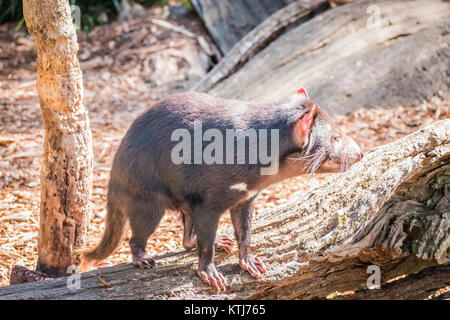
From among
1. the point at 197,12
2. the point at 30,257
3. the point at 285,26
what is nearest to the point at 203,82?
the point at 285,26

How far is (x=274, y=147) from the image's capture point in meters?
3.09

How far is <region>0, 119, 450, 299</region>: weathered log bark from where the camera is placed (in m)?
2.91

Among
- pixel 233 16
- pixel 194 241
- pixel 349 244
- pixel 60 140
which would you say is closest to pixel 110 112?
pixel 233 16

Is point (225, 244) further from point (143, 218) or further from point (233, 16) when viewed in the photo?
point (233, 16)

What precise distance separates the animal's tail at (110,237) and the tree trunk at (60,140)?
0.16 m

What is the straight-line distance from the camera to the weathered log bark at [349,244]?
291 cm

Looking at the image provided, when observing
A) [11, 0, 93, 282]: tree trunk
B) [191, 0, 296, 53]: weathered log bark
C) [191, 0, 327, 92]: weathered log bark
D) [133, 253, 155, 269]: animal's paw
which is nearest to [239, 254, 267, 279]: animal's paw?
[133, 253, 155, 269]: animal's paw

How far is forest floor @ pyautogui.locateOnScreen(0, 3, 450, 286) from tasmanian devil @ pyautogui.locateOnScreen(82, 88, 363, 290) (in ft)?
3.50

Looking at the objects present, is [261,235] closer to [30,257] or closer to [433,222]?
[433,222]

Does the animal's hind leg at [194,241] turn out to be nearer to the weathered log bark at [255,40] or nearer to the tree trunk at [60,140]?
the tree trunk at [60,140]

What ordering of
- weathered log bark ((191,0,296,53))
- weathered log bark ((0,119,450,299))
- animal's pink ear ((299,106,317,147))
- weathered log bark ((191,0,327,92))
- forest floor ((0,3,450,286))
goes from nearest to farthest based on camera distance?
weathered log bark ((0,119,450,299))
animal's pink ear ((299,106,317,147))
forest floor ((0,3,450,286))
weathered log bark ((191,0,327,92))
weathered log bark ((191,0,296,53))

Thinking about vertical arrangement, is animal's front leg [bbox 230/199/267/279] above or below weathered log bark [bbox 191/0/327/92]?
below

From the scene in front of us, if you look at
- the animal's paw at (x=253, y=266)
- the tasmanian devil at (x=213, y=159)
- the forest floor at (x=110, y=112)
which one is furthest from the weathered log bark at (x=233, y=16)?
the animal's paw at (x=253, y=266)

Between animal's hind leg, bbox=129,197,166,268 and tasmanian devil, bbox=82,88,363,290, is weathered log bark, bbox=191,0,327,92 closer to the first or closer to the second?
tasmanian devil, bbox=82,88,363,290
